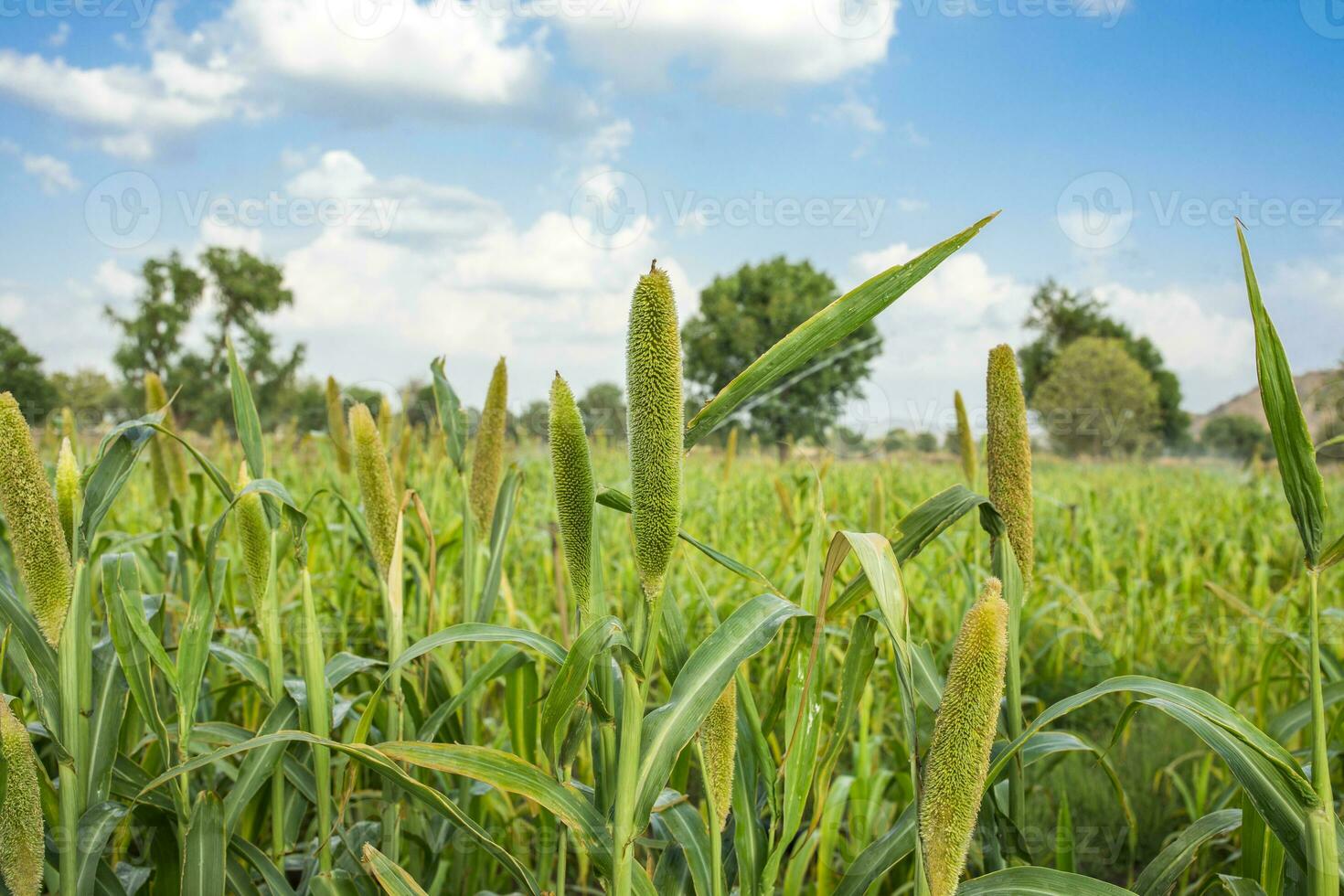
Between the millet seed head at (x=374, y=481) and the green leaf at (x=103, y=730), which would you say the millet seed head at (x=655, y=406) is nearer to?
the millet seed head at (x=374, y=481)

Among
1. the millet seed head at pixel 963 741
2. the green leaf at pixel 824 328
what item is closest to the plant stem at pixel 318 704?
the green leaf at pixel 824 328

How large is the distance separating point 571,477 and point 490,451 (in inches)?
24.7

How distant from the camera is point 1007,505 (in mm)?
1175

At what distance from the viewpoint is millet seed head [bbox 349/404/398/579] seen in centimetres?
136

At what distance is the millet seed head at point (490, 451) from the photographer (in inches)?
59.3

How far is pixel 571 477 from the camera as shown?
975 millimetres

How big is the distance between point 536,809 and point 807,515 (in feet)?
6.58

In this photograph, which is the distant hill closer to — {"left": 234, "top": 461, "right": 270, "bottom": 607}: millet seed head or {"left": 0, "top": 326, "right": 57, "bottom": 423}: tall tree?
{"left": 234, "top": 461, "right": 270, "bottom": 607}: millet seed head

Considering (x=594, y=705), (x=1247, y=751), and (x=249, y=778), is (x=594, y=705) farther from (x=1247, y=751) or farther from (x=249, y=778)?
(x=1247, y=751)

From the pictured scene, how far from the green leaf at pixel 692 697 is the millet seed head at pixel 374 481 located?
2.14 ft

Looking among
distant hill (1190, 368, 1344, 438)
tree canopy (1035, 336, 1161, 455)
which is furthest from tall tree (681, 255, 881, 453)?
distant hill (1190, 368, 1344, 438)

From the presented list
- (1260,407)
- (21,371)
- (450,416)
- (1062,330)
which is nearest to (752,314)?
(1062,330)

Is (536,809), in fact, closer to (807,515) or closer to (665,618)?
(665,618)

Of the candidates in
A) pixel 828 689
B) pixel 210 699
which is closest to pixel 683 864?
pixel 210 699
